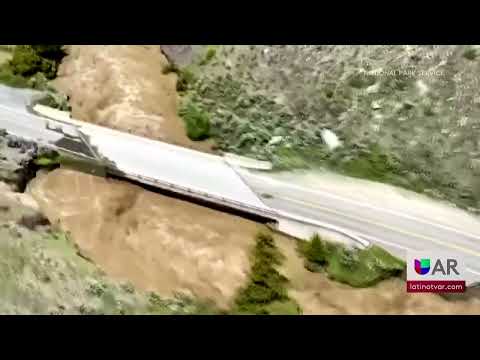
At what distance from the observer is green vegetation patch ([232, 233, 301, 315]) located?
2036 cm

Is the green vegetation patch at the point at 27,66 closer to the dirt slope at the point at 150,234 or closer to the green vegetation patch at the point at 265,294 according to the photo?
the dirt slope at the point at 150,234

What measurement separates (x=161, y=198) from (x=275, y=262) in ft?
19.0

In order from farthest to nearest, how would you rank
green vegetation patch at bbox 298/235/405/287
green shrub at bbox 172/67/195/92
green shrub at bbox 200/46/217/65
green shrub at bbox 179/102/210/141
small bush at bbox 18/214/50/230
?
1. green shrub at bbox 172/67/195/92
2. green shrub at bbox 200/46/217/65
3. green shrub at bbox 179/102/210/141
4. small bush at bbox 18/214/50/230
5. green vegetation patch at bbox 298/235/405/287

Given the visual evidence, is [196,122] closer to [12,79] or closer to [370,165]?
[370,165]

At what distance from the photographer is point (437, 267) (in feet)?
66.7

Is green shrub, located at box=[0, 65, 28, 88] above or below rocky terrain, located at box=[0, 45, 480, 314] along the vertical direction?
above

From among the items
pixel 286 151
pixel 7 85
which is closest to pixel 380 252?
pixel 286 151

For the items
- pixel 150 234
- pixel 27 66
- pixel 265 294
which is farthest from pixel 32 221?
pixel 265 294

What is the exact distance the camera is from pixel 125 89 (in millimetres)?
24422

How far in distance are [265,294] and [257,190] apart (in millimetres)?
4389

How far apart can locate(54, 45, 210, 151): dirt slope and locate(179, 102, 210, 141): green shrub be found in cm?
32

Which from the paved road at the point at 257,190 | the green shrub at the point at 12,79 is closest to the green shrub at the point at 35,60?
the green shrub at the point at 12,79

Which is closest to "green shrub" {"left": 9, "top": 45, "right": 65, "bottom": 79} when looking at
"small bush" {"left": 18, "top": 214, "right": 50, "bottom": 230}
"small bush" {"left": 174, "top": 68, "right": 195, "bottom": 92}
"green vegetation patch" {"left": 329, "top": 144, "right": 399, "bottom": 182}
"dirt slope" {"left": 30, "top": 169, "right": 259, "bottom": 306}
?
"dirt slope" {"left": 30, "top": 169, "right": 259, "bottom": 306}

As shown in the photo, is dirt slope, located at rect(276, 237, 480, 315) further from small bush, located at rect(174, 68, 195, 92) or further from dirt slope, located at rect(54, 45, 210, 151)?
small bush, located at rect(174, 68, 195, 92)
